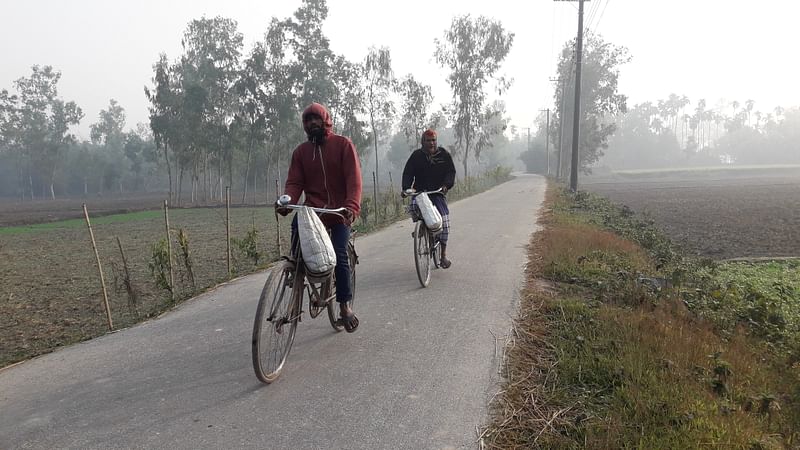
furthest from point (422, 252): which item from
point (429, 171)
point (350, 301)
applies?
point (350, 301)

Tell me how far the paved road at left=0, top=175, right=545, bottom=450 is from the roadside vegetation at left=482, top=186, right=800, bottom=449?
0.30m

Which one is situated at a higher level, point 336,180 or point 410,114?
point 410,114

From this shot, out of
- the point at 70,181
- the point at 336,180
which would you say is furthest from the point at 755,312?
the point at 70,181

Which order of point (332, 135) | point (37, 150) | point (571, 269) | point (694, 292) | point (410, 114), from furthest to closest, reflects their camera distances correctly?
point (37, 150) → point (410, 114) → point (571, 269) → point (694, 292) → point (332, 135)

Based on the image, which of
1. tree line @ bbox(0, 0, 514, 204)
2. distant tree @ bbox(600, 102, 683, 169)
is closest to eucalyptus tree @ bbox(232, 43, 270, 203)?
tree line @ bbox(0, 0, 514, 204)

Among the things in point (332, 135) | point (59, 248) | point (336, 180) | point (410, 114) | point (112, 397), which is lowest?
point (59, 248)

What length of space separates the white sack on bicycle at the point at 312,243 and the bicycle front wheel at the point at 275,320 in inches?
7.4

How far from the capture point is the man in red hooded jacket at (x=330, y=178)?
395 cm

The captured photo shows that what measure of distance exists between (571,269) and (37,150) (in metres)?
82.9

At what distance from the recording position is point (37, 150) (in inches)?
2746

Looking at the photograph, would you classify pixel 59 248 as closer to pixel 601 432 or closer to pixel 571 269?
pixel 571 269

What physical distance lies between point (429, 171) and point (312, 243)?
3.28 metres

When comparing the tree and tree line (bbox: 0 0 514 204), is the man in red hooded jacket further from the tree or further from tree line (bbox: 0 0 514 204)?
the tree

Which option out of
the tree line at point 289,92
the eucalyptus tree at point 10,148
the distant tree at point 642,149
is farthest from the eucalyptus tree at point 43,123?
the distant tree at point 642,149
